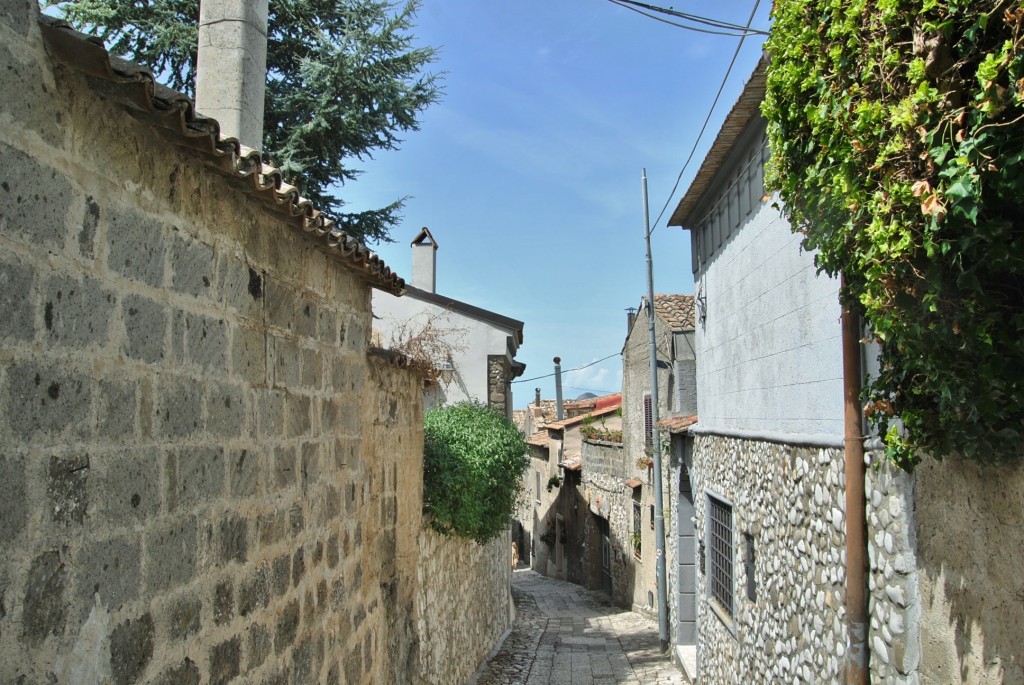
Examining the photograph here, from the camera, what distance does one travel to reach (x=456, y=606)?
1090 cm

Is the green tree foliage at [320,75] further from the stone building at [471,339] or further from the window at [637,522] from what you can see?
the window at [637,522]

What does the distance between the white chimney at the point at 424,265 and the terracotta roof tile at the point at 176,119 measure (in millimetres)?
13948

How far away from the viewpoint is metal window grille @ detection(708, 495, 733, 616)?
9.51m

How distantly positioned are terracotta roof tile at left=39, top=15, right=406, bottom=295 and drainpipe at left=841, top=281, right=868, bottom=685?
10.6 ft

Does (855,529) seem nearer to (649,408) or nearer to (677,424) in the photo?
(677,424)

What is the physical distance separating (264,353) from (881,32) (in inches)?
116

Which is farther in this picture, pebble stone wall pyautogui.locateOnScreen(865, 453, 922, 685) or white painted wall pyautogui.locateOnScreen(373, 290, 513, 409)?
white painted wall pyautogui.locateOnScreen(373, 290, 513, 409)

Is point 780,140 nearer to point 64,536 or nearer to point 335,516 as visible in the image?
point 335,516

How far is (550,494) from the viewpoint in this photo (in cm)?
3300

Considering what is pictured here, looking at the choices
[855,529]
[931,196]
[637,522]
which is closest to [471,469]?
[855,529]

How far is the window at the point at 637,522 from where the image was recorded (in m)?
20.7

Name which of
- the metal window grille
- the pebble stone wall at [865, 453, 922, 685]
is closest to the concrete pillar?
the pebble stone wall at [865, 453, 922, 685]

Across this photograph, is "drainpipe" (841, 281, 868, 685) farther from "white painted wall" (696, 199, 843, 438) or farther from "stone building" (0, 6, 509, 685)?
"stone building" (0, 6, 509, 685)

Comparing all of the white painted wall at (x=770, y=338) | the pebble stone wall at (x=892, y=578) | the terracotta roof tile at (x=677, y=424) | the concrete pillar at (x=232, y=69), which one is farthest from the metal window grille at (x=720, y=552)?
the concrete pillar at (x=232, y=69)
